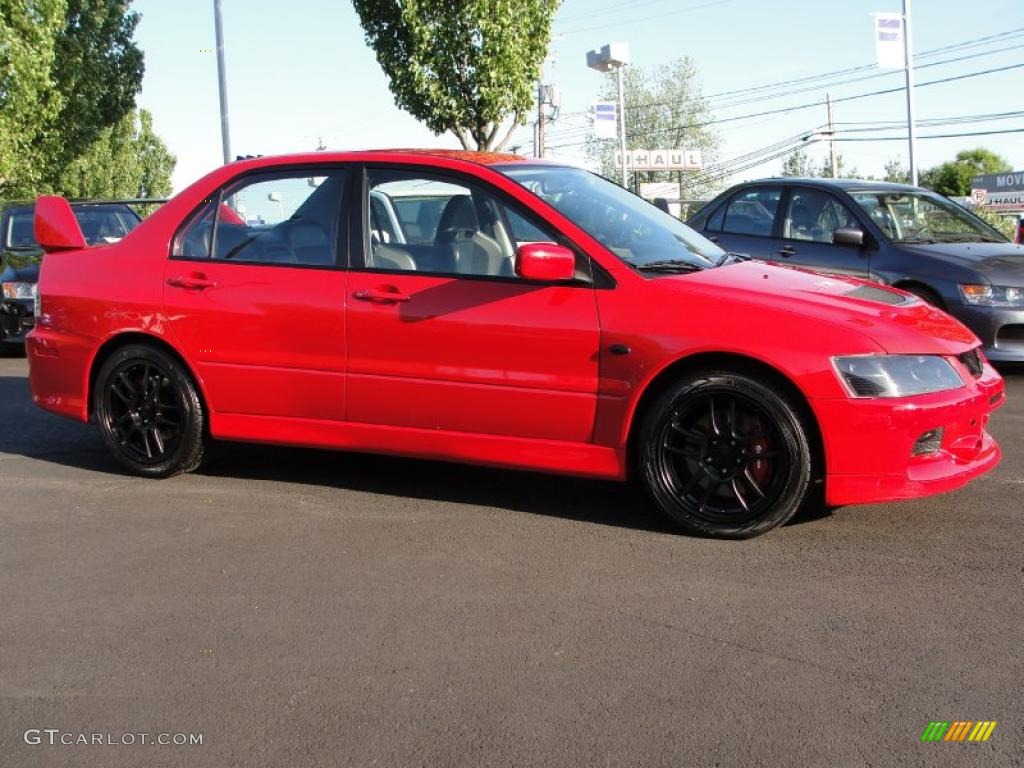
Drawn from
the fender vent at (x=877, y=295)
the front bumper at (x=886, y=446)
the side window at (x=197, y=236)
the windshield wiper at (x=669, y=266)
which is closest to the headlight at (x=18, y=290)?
the side window at (x=197, y=236)

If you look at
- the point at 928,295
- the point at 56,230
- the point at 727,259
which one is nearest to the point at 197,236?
the point at 56,230

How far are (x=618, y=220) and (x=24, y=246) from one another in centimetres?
919

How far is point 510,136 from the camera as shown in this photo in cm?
2205

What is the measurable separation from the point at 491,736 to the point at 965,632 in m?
1.62

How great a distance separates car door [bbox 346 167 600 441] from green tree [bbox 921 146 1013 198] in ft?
260

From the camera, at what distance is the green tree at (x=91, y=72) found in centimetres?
2777

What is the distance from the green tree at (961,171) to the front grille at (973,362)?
78.7 metres

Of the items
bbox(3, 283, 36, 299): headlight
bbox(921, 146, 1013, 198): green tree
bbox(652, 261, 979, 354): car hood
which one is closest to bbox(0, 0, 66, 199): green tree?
bbox(3, 283, 36, 299): headlight

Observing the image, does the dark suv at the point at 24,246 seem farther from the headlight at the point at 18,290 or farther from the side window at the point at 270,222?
the side window at the point at 270,222

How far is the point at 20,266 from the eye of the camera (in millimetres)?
11500

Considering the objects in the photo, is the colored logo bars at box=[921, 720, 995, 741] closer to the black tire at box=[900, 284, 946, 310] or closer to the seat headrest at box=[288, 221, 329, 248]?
the seat headrest at box=[288, 221, 329, 248]

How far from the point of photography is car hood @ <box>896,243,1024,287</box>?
8375 millimetres

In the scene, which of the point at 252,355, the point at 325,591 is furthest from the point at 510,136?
the point at 325,591

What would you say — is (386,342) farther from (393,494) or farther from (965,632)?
(965,632)
